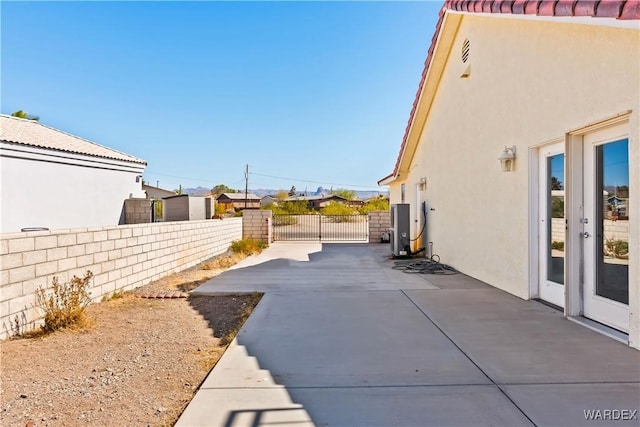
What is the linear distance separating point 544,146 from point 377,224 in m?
11.7

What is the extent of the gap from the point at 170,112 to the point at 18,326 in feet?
65.4

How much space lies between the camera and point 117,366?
11.7 ft

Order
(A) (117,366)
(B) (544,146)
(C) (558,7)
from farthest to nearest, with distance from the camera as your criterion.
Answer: (B) (544,146) → (C) (558,7) → (A) (117,366)

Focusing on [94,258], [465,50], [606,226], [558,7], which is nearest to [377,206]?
[465,50]

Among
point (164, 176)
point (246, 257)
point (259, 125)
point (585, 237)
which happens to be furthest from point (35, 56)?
point (164, 176)

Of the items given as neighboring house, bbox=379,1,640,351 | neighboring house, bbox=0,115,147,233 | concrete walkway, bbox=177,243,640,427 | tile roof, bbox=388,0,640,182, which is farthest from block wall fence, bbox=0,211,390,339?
tile roof, bbox=388,0,640,182

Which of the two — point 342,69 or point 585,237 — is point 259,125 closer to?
point 342,69

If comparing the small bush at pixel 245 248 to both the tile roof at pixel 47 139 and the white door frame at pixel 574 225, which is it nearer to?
the tile roof at pixel 47 139

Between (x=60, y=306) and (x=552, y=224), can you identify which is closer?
(x=60, y=306)

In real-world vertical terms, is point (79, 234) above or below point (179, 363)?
above

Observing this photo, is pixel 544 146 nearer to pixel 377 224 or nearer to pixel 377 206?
pixel 377 224

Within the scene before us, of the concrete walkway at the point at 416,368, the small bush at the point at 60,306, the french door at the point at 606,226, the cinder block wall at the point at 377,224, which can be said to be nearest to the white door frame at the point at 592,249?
the french door at the point at 606,226

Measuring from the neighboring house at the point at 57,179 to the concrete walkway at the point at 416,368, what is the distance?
911 centimetres

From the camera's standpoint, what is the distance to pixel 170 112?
2206 centimetres
